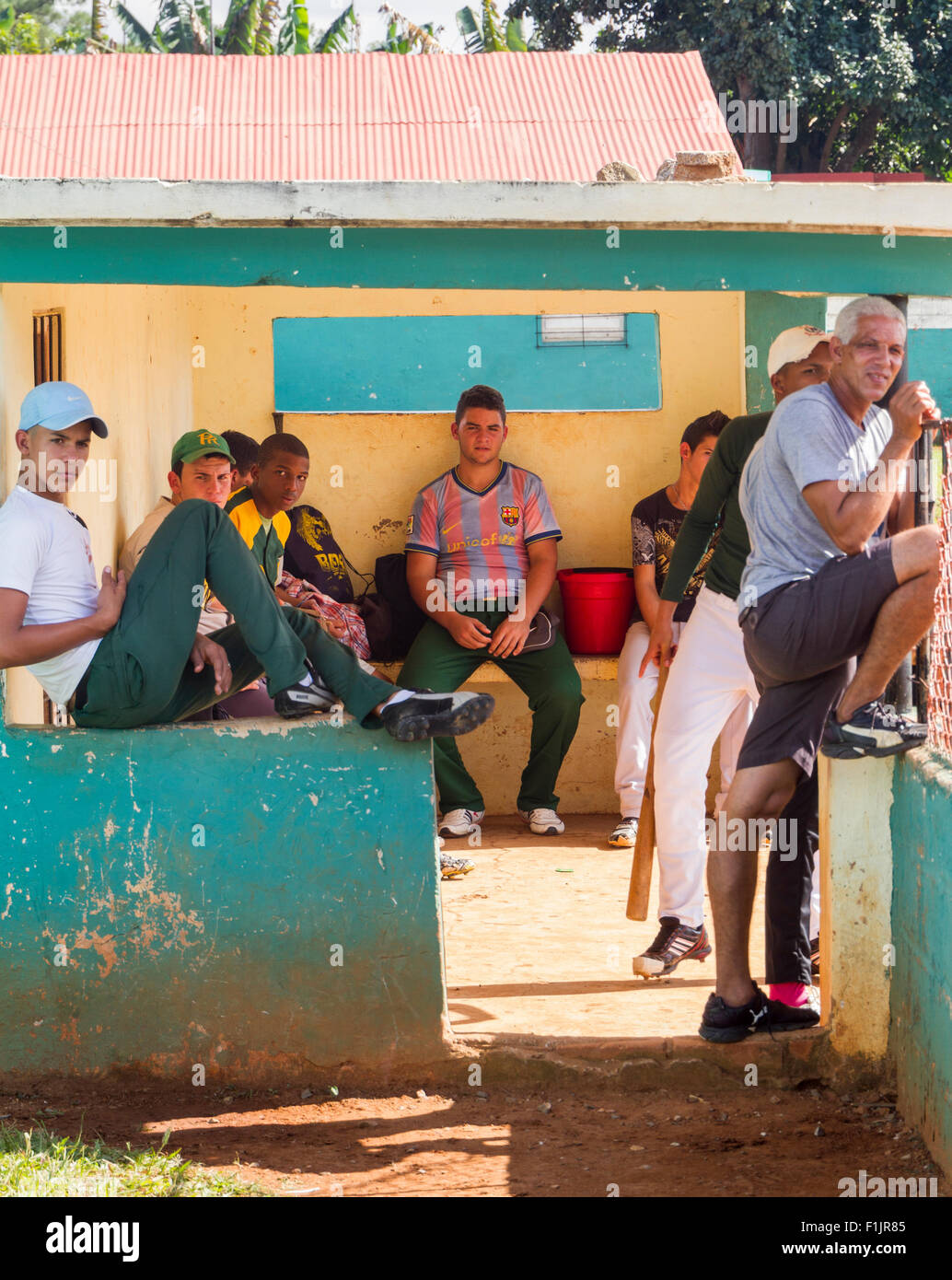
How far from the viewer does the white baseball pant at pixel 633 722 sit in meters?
6.92

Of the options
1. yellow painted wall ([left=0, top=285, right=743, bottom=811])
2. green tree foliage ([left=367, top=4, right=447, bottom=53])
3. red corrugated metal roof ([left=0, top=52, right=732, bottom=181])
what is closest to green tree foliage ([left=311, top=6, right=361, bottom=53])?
green tree foliage ([left=367, top=4, right=447, bottom=53])

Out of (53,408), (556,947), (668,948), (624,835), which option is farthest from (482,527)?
(53,408)

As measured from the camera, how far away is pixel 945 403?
13.0ft

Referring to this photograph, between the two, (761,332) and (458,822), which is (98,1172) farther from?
(761,332)

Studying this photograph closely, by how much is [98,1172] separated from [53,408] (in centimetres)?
195

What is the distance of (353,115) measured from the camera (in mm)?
12086

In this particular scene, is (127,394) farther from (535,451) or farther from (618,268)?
(618,268)

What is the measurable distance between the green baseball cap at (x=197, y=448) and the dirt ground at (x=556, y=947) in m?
1.90

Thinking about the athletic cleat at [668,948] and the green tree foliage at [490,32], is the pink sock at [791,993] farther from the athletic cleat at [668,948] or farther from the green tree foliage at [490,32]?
the green tree foliage at [490,32]

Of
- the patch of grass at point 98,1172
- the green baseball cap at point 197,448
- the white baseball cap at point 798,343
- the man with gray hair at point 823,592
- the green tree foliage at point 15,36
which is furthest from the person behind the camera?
the green tree foliage at point 15,36

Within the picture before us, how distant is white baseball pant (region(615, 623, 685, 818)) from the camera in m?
6.92

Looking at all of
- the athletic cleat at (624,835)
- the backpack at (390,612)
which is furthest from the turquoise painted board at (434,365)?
the athletic cleat at (624,835)

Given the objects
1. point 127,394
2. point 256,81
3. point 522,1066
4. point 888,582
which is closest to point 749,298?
point 127,394

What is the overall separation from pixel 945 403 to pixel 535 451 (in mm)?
3570
